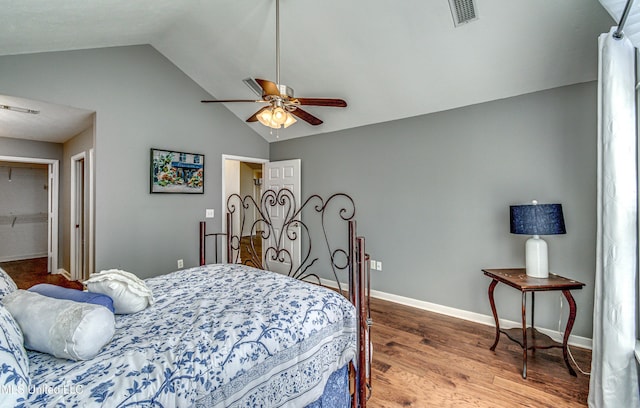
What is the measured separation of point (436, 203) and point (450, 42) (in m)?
1.70

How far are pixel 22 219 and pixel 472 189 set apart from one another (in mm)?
8728

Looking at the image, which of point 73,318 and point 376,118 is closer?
point 73,318

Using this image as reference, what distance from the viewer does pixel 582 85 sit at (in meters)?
2.55

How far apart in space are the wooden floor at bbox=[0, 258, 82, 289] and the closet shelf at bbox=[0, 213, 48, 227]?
86 centimetres

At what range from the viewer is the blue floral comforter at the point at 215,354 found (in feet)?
3.04

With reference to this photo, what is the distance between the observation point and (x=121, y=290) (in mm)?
1454

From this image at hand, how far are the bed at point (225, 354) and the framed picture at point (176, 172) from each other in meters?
2.08

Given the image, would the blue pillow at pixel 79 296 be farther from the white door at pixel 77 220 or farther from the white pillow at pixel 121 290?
the white door at pixel 77 220

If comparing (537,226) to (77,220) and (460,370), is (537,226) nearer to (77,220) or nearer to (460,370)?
(460,370)

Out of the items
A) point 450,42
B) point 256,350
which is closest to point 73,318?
point 256,350

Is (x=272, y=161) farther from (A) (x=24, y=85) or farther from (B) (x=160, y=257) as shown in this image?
(A) (x=24, y=85)

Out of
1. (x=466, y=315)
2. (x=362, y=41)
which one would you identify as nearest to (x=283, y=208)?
(x=362, y=41)

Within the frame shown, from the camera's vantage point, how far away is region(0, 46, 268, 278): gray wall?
9.66 ft

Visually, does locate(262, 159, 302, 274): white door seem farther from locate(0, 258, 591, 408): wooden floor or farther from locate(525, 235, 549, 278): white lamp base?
locate(525, 235, 549, 278): white lamp base
